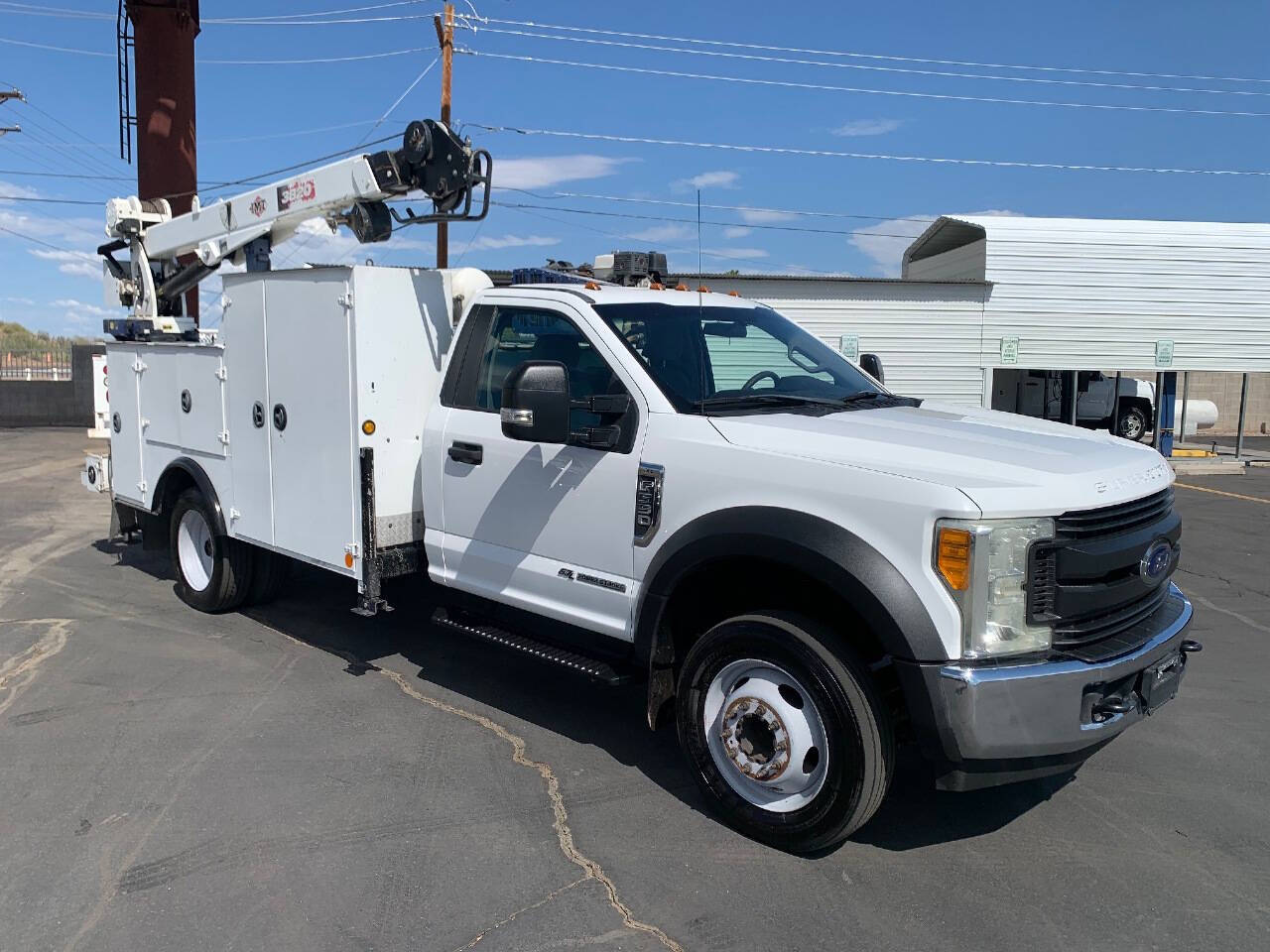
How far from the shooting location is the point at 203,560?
7.27 m

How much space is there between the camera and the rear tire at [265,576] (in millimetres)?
7031

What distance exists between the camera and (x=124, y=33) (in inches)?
671

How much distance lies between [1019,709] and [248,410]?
15.9 feet

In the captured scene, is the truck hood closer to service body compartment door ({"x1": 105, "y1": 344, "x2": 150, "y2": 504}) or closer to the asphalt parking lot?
the asphalt parking lot

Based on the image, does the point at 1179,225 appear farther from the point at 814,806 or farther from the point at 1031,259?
the point at 814,806

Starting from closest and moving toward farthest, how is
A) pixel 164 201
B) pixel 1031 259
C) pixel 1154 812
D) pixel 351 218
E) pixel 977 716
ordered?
pixel 977 716, pixel 1154 812, pixel 351 218, pixel 164 201, pixel 1031 259

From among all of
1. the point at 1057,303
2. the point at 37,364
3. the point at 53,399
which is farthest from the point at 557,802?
the point at 37,364

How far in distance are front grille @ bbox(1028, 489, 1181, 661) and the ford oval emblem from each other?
28 mm

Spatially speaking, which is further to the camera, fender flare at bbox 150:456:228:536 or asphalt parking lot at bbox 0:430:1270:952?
fender flare at bbox 150:456:228:536

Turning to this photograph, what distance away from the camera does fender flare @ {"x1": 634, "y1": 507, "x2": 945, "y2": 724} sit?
339cm

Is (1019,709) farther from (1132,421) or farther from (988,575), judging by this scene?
(1132,421)

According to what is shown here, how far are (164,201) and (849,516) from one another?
743 centimetres

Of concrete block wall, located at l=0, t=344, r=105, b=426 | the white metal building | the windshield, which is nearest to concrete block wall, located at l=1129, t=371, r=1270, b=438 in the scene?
the white metal building

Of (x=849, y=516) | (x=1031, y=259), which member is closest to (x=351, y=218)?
(x=849, y=516)
